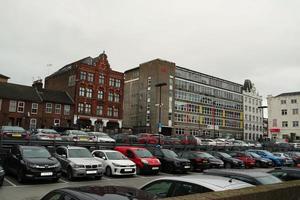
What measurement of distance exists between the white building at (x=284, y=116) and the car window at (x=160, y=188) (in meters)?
87.4

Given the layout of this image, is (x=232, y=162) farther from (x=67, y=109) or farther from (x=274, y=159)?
(x=67, y=109)

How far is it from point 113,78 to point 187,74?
23980 millimetres

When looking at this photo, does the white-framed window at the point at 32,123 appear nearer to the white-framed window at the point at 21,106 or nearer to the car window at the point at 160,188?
the white-framed window at the point at 21,106

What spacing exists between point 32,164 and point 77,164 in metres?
2.35

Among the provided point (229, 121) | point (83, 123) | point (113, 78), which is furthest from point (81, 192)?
point (229, 121)

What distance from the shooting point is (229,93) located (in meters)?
95.4

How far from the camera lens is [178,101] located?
260 ft

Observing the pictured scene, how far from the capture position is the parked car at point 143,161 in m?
19.2

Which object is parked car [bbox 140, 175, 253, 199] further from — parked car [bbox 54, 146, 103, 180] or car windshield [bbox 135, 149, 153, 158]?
car windshield [bbox 135, 149, 153, 158]

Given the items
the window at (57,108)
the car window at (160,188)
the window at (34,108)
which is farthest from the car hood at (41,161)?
the window at (57,108)

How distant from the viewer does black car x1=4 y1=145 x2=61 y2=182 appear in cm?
1395

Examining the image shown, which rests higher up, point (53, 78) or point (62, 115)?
point (53, 78)

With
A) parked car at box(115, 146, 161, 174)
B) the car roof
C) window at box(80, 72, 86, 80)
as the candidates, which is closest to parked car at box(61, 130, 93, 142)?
parked car at box(115, 146, 161, 174)

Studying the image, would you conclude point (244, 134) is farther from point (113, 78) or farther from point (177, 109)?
point (113, 78)
